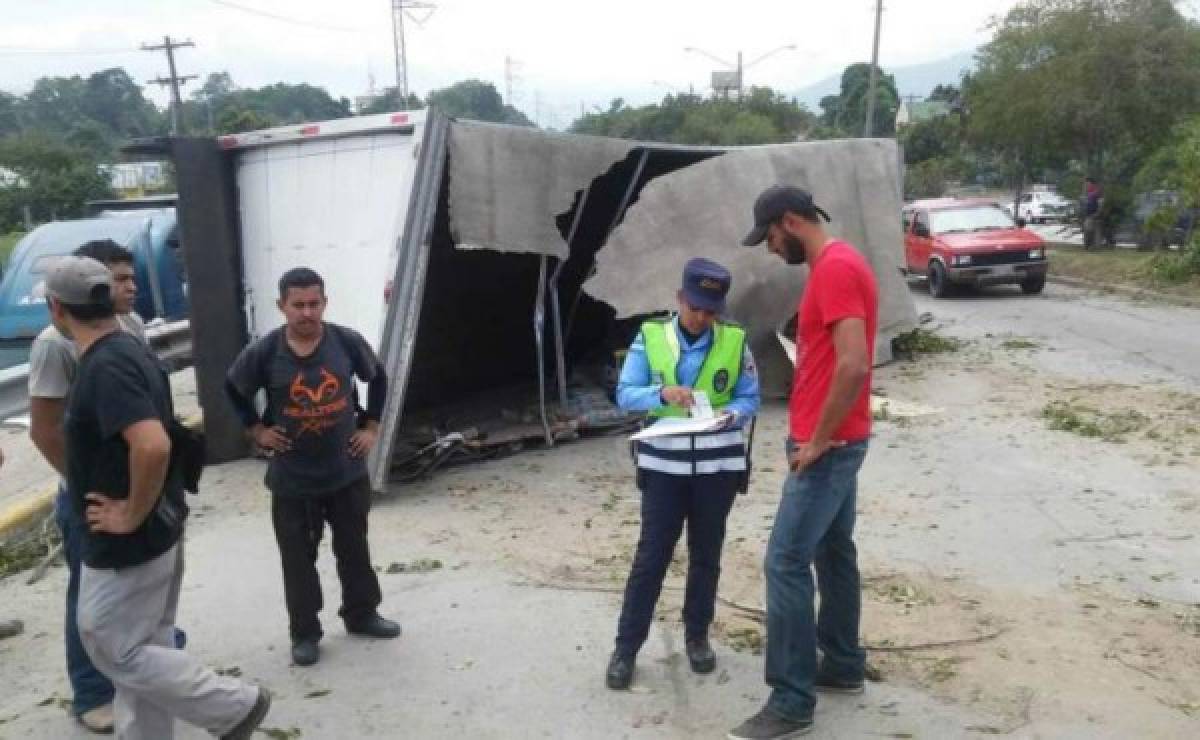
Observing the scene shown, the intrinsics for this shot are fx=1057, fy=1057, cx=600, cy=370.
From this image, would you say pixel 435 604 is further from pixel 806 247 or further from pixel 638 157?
pixel 638 157

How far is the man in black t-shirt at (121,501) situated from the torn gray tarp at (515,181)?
14.6ft

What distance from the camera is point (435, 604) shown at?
5.28 m

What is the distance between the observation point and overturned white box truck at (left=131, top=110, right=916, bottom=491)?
25.1 ft

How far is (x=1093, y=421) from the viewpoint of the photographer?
28.8ft

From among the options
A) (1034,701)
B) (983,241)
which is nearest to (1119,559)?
(1034,701)

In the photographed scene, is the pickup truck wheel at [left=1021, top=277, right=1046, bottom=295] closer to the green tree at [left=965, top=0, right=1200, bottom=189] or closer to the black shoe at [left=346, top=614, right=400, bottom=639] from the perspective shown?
the green tree at [left=965, top=0, right=1200, bottom=189]

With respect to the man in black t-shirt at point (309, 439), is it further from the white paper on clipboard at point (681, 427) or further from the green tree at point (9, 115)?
the green tree at point (9, 115)

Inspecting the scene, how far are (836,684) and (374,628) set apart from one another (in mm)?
2069

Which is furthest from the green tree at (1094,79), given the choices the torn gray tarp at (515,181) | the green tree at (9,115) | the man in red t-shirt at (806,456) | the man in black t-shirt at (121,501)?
the green tree at (9,115)

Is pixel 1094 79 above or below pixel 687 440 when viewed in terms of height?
above

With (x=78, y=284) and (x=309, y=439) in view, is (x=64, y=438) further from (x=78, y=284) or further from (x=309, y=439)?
(x=309, y=439)

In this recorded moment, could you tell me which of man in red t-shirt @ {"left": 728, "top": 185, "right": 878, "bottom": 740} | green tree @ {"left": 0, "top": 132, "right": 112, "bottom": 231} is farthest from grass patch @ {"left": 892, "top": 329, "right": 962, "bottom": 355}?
green tree @ {"left": 0, "top": 132, "right": 112, "bottom": 231}

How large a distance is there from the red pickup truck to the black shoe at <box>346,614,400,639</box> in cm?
1405

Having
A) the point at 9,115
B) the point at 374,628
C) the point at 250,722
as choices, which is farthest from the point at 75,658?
the point at 9,115
